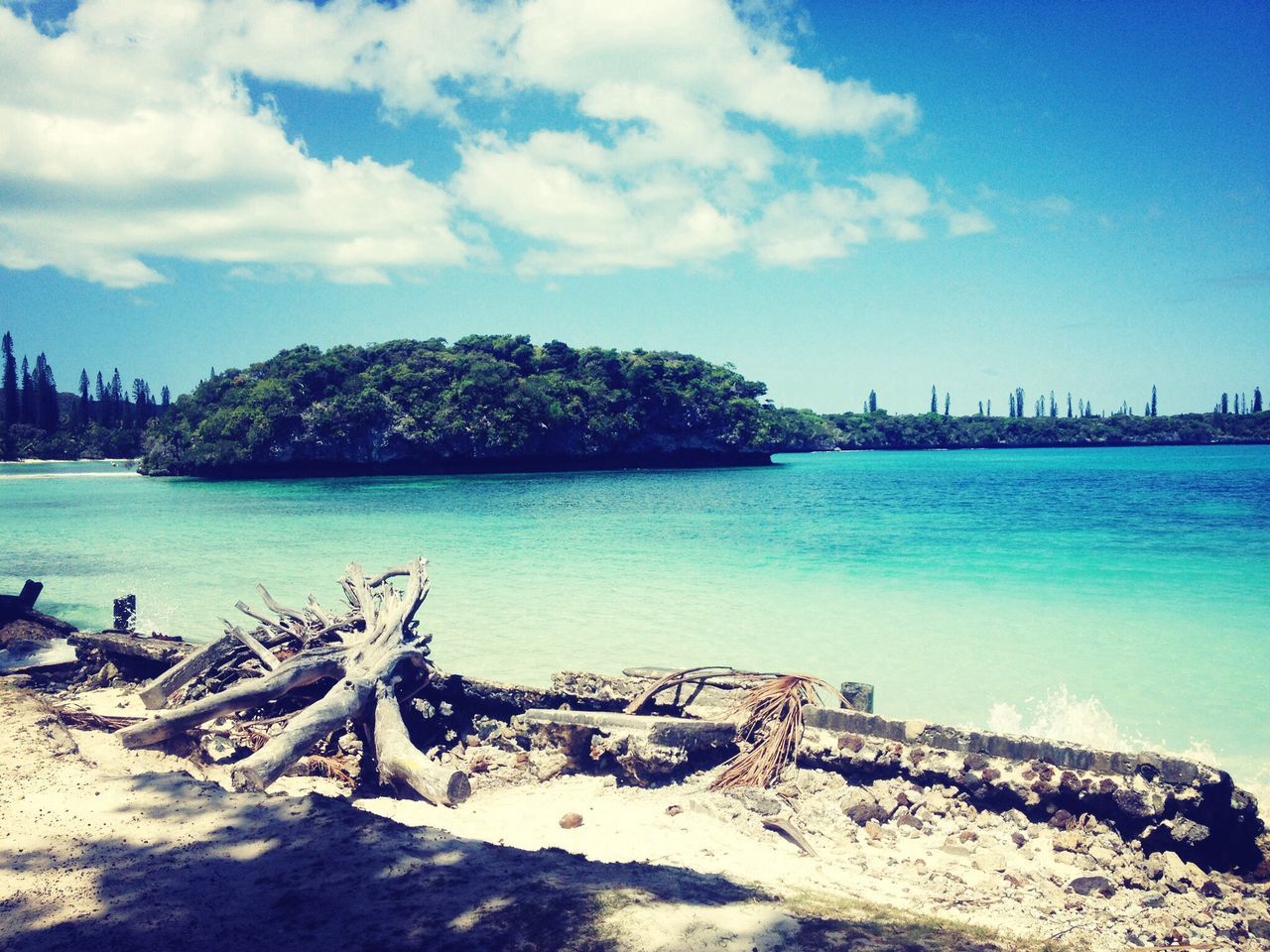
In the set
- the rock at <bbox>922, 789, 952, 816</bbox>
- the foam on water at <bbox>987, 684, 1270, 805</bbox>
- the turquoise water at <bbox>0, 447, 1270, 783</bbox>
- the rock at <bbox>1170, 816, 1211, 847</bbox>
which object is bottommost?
the foam on water at <bbox>987, 684, 1270, 805</bbox>

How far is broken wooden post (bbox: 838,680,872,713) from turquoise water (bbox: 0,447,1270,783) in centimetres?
260

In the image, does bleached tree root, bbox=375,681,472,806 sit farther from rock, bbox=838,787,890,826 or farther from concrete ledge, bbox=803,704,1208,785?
concrete ledge, bbox=803,704,1208,785

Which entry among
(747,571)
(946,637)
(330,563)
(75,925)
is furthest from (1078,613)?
(330,563)

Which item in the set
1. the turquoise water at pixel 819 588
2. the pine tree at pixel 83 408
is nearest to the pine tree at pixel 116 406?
Result: the pine tree at pixel 83 408

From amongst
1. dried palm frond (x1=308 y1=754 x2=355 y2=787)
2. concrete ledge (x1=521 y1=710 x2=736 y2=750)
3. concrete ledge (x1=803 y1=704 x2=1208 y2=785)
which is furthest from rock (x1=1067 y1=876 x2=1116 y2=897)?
dried palm frond (x1=308 y1=754 x2=355 y2=787)

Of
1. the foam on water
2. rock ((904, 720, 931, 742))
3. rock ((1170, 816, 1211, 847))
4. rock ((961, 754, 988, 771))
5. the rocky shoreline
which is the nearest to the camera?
the rocky shoreline

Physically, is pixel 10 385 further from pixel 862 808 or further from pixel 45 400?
pixel 862 808

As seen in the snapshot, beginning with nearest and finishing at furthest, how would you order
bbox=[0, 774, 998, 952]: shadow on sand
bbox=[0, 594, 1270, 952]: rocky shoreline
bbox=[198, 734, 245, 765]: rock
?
bbox=[0, 774, 998, 952]: shadow on sand < bbox=[0, 594, 1270, 952]: rocky shoreline < bbox=[198, 734, 245, 765]: rock

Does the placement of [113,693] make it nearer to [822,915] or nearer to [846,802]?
[846,802]

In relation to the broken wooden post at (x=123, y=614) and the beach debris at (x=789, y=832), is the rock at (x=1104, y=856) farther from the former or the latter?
the broken wooden post at (x=123, y=614)

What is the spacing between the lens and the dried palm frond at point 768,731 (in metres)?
5.38

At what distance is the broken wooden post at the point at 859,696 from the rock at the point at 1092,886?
1.82 meters

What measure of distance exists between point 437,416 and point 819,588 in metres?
Answer: 52.9

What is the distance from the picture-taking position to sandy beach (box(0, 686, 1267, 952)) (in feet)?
10.1
